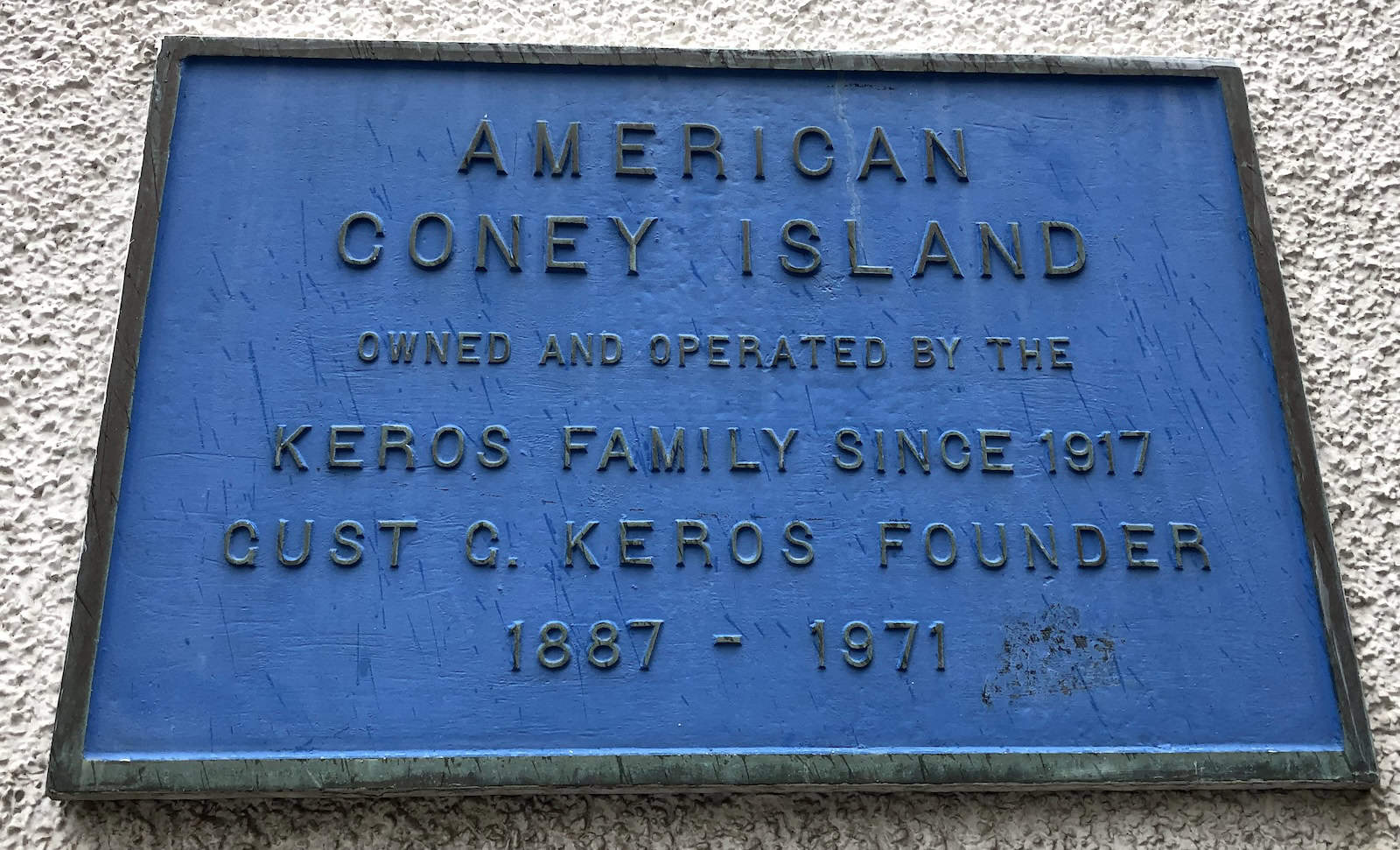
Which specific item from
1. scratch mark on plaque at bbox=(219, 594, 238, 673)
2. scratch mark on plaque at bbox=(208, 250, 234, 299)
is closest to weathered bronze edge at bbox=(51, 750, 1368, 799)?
scratch mark on plaque at bbox=(219, 594, 238, 673)

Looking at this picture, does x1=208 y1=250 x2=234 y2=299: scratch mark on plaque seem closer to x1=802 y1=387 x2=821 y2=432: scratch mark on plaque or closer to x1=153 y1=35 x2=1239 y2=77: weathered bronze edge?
x1=153 y1=35 x2=1239 y2=77: weathered bronze edge

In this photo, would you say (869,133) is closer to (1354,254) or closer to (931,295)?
(931,295)

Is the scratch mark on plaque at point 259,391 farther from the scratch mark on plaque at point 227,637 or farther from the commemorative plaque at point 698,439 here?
the scratch mark on plaque at point 227,637

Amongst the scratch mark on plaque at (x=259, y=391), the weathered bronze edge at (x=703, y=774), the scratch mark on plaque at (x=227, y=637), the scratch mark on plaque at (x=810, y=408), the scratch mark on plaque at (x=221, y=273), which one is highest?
the scratch mark on plaque at (x=221, y=273)

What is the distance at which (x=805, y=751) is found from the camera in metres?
1.69

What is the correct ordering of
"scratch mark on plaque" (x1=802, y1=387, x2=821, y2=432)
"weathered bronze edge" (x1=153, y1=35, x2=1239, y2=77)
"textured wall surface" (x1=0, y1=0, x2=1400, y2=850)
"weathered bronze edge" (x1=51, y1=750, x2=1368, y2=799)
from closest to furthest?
"weathered bronze edge" (x1=51, y1=750, x2=1368, y2=799)
"textured wall surface" (x1=0, y1=0, x2=1400, y2=850)
"scratch mark on plaque" (x1=802, y1=387, x2=821, y2=432)
"weathered bronze edge" (x1=153, y1=35, x2=1239, y2=77)

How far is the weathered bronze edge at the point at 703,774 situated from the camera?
1637 mm

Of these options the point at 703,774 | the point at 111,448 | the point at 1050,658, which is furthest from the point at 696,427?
the point at 111,448

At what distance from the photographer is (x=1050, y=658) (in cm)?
176

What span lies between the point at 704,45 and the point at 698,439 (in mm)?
848

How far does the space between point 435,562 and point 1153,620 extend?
117cm

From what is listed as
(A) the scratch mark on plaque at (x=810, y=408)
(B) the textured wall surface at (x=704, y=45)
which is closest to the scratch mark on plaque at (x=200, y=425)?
(B) the textured wall surface at (x=704, y=45)

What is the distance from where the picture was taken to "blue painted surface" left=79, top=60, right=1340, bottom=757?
1.71 meters

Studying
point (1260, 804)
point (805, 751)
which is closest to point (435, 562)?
point (805, 751)
